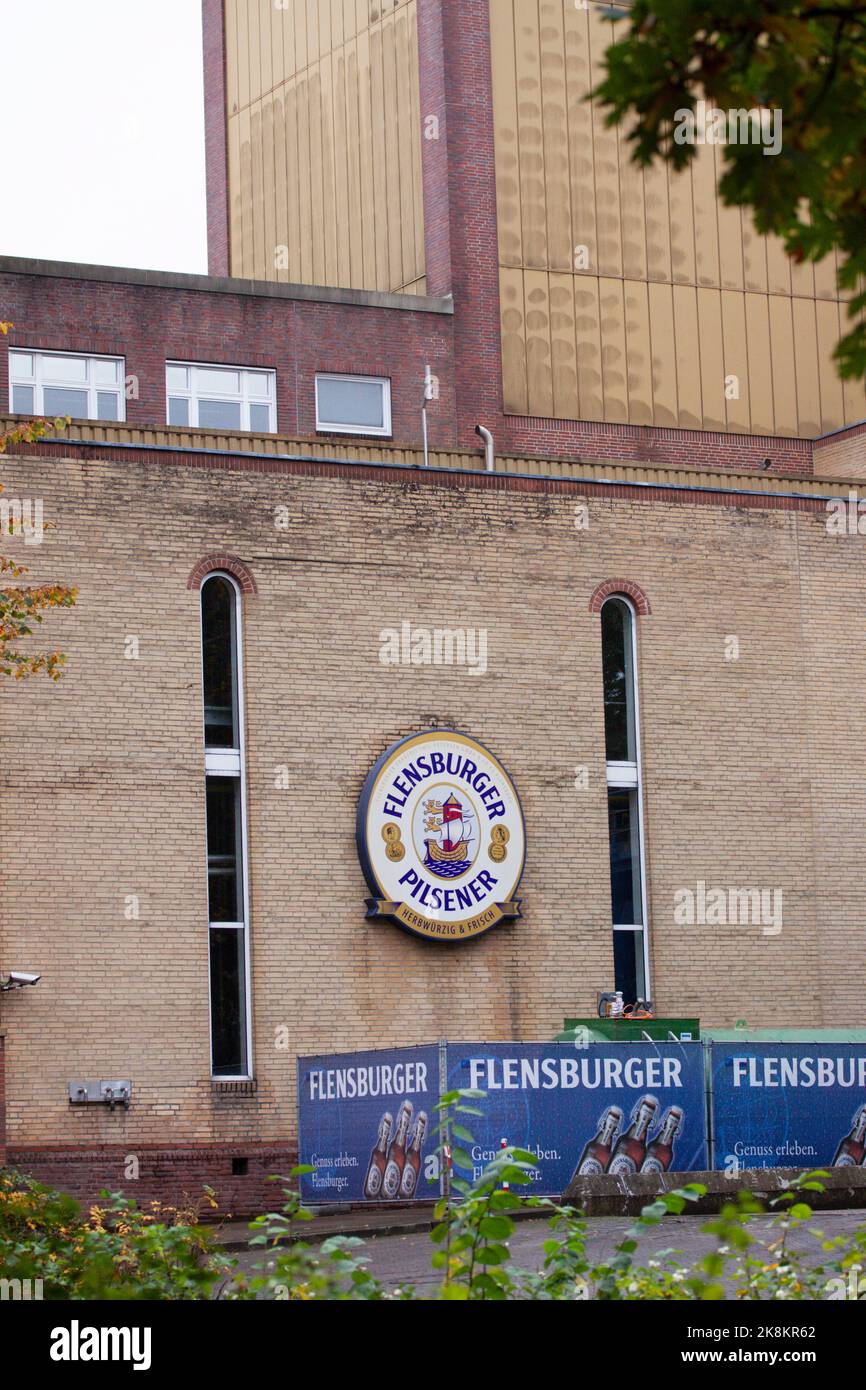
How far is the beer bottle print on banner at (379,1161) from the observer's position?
2198 centimetres

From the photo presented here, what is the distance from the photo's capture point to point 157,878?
25.4m

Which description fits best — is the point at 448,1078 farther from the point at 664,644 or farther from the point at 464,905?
the point at 664,644

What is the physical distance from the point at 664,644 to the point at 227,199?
631 inches

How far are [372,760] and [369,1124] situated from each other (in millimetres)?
6015

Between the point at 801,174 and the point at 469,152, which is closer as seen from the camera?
the point at 801,174

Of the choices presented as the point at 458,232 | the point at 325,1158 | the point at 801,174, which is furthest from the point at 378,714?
the point at 801,174

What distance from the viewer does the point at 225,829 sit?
86.7 feet

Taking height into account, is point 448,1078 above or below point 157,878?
below

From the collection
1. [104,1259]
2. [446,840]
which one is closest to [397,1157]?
[446,840]

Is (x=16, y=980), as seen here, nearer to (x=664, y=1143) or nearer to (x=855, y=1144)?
(x=664, y=1143)

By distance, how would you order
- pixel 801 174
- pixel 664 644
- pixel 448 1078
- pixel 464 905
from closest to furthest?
pixel 801 174 → pixel 448 1078 → pixel 464 905 → pixel 664 644

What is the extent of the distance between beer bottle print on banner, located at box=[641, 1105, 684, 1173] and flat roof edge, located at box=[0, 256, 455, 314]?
16.0m

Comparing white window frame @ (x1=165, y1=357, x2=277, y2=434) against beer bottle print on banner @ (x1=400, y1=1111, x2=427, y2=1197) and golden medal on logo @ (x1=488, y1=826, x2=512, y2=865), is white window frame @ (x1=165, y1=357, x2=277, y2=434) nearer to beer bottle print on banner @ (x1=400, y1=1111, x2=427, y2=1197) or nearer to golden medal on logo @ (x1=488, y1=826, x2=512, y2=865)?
golden medal on logo @ (x1=488, y1=826, x2=512, y2=865)

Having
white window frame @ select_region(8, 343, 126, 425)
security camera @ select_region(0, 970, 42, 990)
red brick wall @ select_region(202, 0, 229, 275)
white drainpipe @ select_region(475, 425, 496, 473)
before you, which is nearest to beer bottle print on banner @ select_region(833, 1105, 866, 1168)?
security camera @ select_region(0, 970, 42, 990)
